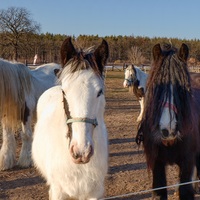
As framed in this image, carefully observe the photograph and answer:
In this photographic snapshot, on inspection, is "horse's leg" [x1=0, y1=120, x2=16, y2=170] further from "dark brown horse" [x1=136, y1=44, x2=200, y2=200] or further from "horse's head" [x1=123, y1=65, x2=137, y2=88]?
"horse's head" [x1=123, y1=65, x2=137, y2=88]

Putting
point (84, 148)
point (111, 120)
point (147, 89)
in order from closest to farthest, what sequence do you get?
point (84, 148) → point (147, 89) → point (111, 120)

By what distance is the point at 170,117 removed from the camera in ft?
8.48

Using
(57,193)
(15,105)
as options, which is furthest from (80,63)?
(15,105)

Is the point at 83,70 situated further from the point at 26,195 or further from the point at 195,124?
the point at 26,195

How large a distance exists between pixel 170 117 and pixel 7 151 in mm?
3263

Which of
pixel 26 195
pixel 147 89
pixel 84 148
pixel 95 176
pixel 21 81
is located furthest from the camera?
pixel 21 81

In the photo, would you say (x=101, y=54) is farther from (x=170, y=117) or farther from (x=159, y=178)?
(x=159, y=178)

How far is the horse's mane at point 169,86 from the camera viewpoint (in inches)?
107

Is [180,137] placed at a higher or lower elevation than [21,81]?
lower

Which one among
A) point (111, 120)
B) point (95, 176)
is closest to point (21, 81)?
point (95, 176)

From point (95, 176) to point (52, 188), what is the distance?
422mm

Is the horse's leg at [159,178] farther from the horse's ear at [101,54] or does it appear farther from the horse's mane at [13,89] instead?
the horse's mane at [13,89]

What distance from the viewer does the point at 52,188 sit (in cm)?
269

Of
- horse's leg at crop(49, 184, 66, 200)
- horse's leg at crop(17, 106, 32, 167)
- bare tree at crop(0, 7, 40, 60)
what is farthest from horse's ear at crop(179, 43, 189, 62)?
bare tree at crop(0, 7, 40, 60)
